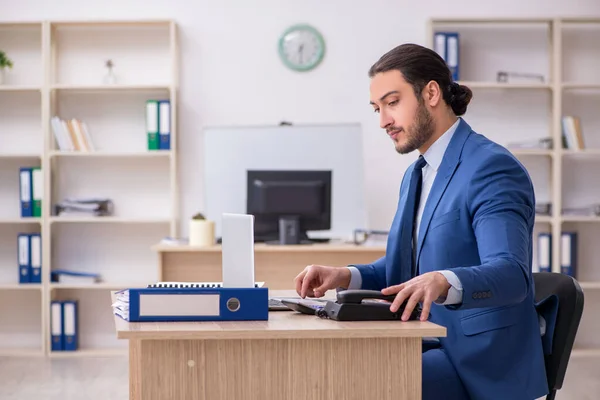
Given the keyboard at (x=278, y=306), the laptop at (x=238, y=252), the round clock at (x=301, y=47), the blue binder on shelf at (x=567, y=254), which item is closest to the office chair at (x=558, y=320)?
the keyboard at (x=278, y=306)

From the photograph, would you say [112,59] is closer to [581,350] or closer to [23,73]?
[23,73]

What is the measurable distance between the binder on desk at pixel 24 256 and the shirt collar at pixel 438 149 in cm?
395

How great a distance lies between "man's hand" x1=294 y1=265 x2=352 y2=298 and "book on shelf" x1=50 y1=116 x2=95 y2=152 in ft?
12.0

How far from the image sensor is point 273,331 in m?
1.67

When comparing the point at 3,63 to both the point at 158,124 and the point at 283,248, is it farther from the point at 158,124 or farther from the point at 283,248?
the point at 283,248

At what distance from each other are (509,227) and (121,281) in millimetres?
4284

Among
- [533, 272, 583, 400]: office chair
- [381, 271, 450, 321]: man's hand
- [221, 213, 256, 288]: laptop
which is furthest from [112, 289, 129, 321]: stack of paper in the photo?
[533, 272, 583, 400]: office chair

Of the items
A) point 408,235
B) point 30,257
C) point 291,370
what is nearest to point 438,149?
point 408,235

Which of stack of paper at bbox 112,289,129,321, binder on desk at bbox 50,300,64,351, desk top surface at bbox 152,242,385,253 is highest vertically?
stack of paper at bbox 112,289,129,321

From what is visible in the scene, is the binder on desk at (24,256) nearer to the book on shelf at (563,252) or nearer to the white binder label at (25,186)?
the white binder label at (25,186)

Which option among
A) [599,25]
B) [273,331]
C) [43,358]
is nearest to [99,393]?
[43,358]

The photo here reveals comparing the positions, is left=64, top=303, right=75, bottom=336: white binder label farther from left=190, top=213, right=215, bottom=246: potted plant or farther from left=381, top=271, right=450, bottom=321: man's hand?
left=381, top=271, right=450, bottom=321: man's hand

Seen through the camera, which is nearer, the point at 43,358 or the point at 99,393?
the point at 99,393

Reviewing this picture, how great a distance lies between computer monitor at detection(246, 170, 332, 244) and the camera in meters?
4.73
